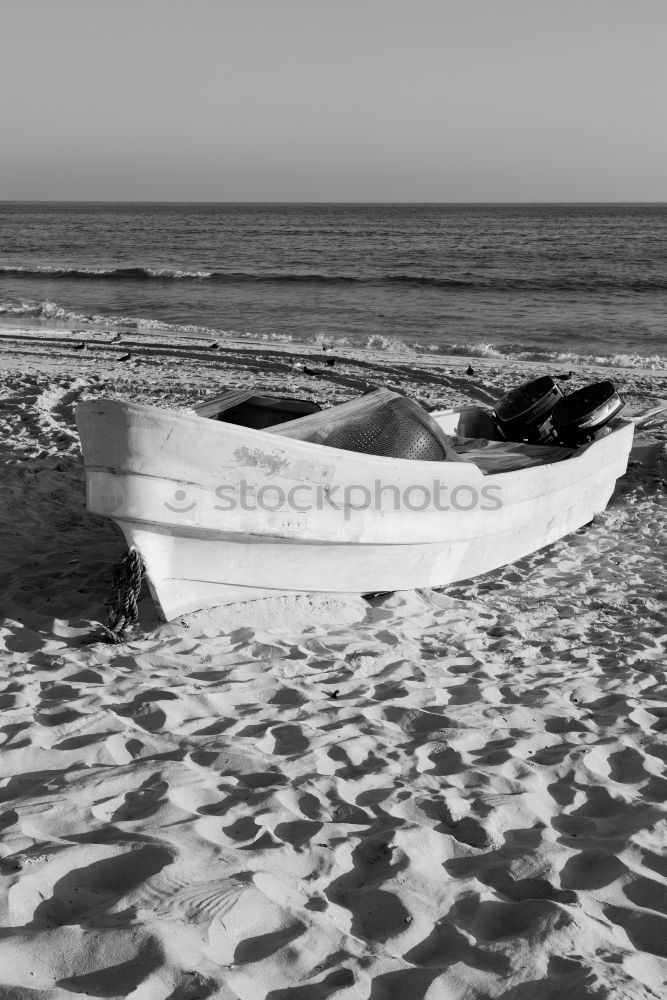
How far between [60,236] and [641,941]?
5749 cm

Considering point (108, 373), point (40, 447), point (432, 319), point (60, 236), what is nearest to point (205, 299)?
point (432, 319)

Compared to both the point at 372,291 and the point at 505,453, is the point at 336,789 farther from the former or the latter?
the point at 372,291

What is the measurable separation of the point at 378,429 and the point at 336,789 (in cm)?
287

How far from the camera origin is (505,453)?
7.30 meters

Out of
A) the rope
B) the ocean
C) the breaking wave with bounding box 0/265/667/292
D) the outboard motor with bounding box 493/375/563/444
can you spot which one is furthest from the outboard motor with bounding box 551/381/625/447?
the breaking wave with bounding box 0/265/667/292

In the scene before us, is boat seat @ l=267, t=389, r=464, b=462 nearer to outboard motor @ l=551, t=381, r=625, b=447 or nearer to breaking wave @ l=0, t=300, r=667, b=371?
outboard motor @ l=551, t=381, r=625, b=447

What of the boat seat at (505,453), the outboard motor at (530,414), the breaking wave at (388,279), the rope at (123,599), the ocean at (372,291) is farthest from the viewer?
the breaking wave at (388,279)

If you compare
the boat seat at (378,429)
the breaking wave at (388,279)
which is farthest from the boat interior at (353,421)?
the breaking wave at (388,279)

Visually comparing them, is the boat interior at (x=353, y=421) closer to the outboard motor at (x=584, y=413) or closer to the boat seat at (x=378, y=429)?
the boat seat at (x=378, y=429)

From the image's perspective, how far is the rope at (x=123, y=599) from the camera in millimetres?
4344

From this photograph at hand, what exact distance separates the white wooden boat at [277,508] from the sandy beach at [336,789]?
0.23 meters

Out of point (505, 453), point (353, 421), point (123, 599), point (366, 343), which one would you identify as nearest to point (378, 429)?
point (353, 421)

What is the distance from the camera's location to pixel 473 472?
18.4 feet

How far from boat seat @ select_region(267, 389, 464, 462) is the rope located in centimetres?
133
